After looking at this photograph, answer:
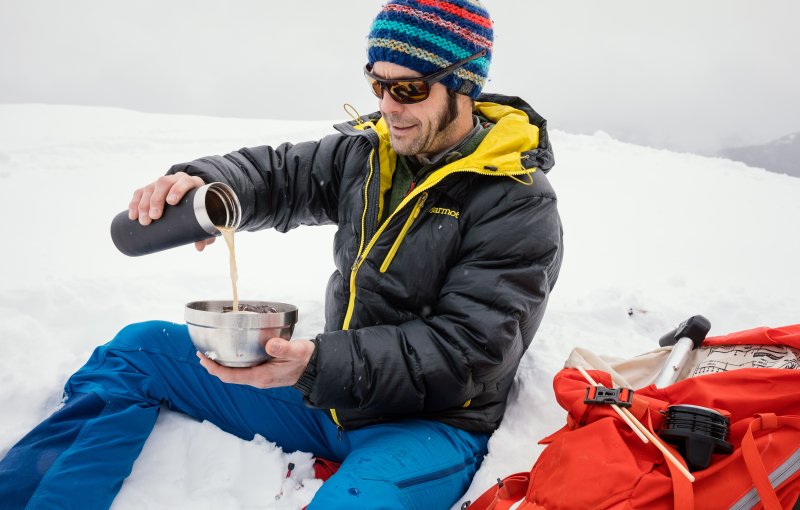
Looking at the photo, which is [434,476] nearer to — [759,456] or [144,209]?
[759,456]

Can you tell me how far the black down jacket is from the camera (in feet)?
6.33

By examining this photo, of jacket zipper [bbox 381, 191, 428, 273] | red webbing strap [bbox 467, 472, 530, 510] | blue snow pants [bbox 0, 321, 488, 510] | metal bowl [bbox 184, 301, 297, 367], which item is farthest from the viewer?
jacket zipper [bbox 381, 191, 428, 273]

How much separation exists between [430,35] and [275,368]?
1.34 meters

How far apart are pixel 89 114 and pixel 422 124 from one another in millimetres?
13973

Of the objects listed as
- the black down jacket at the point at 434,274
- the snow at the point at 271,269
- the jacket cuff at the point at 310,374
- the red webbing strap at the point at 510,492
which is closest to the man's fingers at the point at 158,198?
the black down jacket at the point at 434,274

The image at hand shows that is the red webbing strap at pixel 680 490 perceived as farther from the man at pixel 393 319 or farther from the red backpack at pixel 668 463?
the man at pixel 393 319

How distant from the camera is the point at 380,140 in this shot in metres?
2.42

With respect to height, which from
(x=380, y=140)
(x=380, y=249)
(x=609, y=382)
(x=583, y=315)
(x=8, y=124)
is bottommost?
(x=583, y=315)

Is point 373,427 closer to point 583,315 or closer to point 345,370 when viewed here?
point 345,370

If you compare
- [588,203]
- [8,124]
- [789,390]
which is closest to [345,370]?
[789,390]

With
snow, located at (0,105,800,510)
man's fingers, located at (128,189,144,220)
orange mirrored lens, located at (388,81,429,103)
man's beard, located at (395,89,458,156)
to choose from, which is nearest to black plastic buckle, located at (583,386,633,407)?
snow, located at (0,105,800,510)

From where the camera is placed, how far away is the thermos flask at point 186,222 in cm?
183

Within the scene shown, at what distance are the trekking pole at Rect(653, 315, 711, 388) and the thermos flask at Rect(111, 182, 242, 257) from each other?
1748mm

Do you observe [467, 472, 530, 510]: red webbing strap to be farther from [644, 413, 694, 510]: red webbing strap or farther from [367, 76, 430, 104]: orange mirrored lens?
[367, 76, 430, 104]: orange mirrored lens
